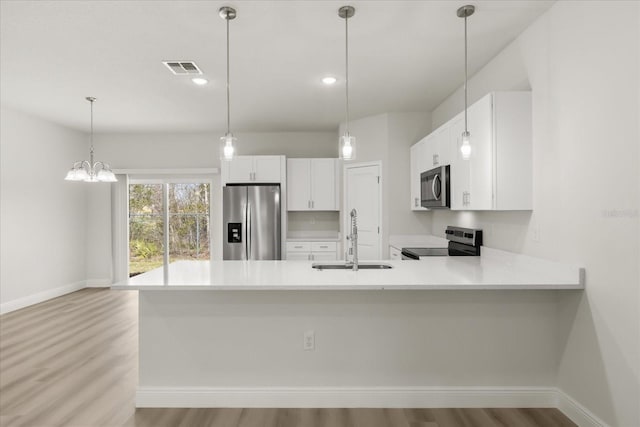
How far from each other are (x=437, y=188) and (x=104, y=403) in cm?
320

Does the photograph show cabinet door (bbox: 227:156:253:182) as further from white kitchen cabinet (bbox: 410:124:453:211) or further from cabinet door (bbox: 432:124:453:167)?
cabinet door (bbox: 432:124:453:167)

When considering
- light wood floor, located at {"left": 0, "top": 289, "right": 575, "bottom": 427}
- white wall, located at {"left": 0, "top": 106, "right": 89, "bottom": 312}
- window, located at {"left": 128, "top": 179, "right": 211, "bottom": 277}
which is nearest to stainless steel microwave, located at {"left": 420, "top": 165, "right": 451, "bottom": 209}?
light wood floor, located at {"left": 0, "top": 289, "right": 575, "bottom": 427}

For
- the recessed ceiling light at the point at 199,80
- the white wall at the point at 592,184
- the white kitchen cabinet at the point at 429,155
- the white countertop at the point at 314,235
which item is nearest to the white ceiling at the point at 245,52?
the recessed ceiling light at the point at 199,80

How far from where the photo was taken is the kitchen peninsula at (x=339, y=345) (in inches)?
97.1

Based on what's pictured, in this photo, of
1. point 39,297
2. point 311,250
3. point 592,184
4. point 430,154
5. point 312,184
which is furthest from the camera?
point 312,184

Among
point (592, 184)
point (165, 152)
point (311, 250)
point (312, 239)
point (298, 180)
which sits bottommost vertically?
point (311, 250)

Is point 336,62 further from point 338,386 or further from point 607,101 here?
point 338,386

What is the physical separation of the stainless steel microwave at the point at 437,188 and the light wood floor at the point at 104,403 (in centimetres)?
182

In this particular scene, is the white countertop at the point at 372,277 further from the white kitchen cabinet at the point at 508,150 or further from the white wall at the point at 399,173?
the white wall at the point at 399,173

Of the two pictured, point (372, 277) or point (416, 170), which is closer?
point (372, 277)

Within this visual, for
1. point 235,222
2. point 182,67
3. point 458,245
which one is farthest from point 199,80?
point 458,245

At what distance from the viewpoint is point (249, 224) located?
5.43 meters

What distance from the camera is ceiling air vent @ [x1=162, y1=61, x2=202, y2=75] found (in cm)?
335

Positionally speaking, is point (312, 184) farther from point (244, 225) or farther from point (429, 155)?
point (429, 155)
